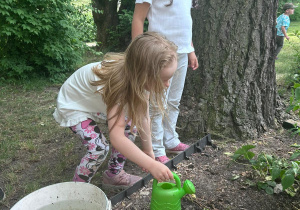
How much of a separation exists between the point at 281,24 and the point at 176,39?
517 centimetres

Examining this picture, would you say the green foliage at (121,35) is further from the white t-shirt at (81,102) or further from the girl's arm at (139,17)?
the white t-shirt at (81,102)

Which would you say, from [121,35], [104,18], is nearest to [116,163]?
[121,35]

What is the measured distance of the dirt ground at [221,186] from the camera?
180cm

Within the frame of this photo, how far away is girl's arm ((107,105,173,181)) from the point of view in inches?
53.0

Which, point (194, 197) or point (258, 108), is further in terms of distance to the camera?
point (258, 108)

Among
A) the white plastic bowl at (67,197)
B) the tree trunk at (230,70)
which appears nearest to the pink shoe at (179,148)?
the tree trunk at (230,70)

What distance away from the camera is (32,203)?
4.58 ft

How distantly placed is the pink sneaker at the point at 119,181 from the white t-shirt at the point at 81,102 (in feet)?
1.53

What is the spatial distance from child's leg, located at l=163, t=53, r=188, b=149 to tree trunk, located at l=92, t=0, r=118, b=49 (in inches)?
213

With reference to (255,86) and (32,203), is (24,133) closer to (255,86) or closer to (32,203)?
(32,203)

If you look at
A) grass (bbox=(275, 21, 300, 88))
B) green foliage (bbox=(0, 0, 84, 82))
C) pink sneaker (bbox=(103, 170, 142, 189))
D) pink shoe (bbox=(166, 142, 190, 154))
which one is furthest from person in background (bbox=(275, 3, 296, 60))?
pink sneaker (bbox=(103, 170, 142, 189))

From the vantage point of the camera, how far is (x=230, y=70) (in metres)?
2.52

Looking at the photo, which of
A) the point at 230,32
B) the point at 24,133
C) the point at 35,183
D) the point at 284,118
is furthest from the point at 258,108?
the point at 24,133

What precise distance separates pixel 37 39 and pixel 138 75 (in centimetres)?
405
